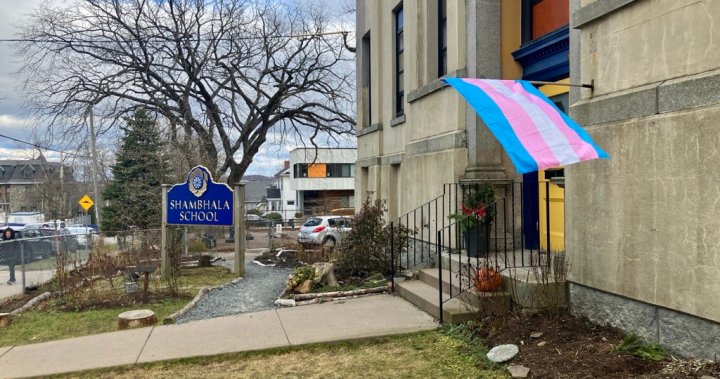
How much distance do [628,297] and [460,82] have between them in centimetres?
250

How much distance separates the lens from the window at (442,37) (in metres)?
9.67

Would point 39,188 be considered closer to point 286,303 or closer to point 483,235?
point 286,303

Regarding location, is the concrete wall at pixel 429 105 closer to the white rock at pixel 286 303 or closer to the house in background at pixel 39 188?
the white rock at pixel 286 303

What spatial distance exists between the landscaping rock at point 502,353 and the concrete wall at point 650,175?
1025 millimetres

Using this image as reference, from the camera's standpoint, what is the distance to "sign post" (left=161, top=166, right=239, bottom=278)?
1171cm

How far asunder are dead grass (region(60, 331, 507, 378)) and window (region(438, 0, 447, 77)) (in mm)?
5519

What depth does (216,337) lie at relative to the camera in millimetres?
6309

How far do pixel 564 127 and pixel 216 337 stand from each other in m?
4.55

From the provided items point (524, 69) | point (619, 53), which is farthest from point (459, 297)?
point (524, 69)

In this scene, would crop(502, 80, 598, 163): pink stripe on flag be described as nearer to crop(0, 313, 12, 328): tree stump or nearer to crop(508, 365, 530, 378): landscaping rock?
crop(508, 365, 530, 378): landscaping rock

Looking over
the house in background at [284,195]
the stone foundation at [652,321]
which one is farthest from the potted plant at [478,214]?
the house in background at [284,195]

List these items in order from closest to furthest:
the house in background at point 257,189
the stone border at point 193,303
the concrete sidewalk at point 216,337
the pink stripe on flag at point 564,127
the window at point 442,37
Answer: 1. the pink stripe on flag at point 564,127
2. the concrete sidewalk at point 216,337
3. the stone border at point 193,303
4. the window at point 442,37
5. the house in background at point 257,189

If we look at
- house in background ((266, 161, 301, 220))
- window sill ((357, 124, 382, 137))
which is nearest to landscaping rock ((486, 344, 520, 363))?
window sill ((357, 124, 382, 137))

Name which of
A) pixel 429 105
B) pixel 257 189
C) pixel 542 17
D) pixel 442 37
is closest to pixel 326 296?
pixel 429 105
